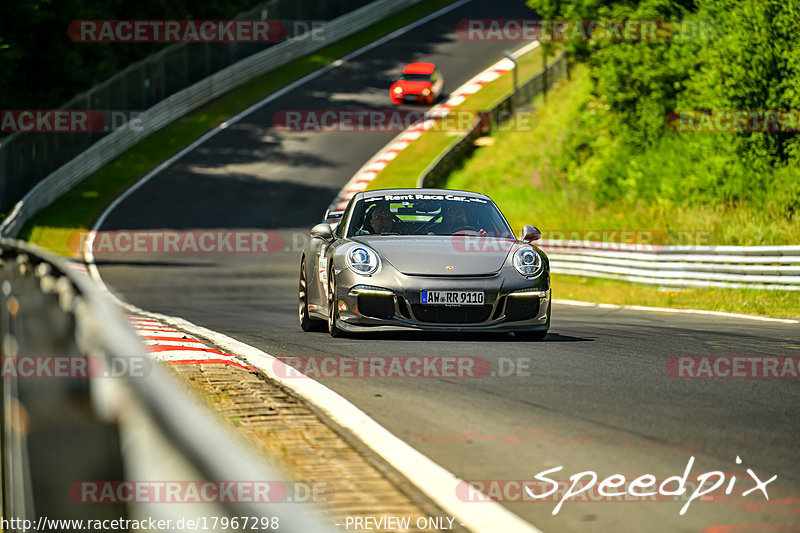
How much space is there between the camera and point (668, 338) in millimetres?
10695

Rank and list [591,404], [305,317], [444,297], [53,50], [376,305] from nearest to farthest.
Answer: [591,404], [444,297], [376,305], [305,317], [53,50]

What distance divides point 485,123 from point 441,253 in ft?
116

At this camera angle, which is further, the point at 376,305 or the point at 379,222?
the point at 379,222

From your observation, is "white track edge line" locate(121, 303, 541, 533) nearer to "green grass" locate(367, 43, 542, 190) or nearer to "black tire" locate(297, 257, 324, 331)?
"black tire" locate(297, 257, 324, 331)

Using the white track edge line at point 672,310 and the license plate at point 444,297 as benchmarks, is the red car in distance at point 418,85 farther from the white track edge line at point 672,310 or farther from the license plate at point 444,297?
the license plate at point 444,297

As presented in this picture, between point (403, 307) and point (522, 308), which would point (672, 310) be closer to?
point (522, 308)

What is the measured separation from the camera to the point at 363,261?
10.3 meters

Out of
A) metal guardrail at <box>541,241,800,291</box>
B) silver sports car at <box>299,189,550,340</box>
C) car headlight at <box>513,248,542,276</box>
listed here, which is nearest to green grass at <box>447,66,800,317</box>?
metal guardrail at <box>541,241,800,291</box>

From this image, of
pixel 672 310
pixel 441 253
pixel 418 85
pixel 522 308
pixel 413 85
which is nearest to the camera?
pixel 522 308

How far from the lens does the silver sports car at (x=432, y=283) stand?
10031 mm

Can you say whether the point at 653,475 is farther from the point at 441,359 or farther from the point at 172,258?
the point at 172,258

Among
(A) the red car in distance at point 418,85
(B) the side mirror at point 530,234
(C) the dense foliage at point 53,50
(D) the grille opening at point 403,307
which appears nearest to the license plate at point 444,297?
(D) the grille opening at point 403,307

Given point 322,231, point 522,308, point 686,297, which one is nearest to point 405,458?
point 522,308

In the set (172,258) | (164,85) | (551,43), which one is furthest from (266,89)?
(172,258)
